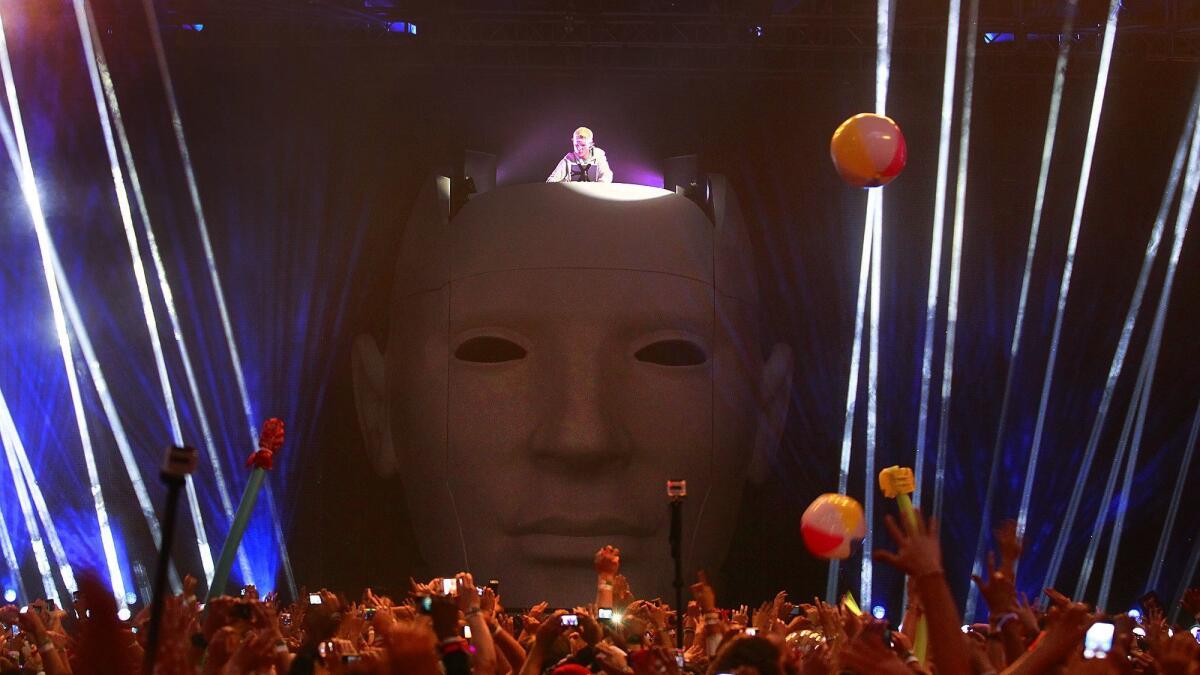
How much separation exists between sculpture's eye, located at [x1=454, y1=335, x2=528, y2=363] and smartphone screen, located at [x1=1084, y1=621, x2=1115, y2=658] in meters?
6.07

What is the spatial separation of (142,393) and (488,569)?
285 centimetres

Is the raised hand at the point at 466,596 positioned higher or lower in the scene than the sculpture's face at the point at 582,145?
lower

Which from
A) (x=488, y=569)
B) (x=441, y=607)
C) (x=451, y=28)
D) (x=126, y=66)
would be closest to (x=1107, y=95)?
(x=451, y=28)

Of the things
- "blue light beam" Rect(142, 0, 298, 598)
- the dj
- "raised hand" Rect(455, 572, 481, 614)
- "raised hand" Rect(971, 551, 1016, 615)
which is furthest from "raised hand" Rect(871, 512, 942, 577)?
"blue light beam" Rect(142, 0, 298, 598)

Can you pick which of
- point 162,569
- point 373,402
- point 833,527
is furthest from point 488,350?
point 162,569

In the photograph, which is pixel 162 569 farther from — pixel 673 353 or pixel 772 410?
pixel 772 410

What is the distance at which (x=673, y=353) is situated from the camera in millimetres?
9156

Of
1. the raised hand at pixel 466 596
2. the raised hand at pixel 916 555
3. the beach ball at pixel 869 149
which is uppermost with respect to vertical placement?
the beach ball at pixel 869 149

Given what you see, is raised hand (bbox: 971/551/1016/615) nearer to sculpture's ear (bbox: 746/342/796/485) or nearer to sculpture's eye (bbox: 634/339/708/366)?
sculpture's eye (bbox: 634/339/708/366)

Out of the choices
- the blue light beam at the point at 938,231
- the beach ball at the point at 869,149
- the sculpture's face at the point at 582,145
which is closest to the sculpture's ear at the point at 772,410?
the blue light beam at the point at 938,231

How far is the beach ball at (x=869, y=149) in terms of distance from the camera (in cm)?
602

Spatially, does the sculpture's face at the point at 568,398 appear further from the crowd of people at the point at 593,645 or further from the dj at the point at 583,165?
the crowd of people at the point at 593,645

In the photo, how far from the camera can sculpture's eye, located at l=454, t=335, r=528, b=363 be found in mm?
9102

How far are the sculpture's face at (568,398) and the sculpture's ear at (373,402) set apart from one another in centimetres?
15
